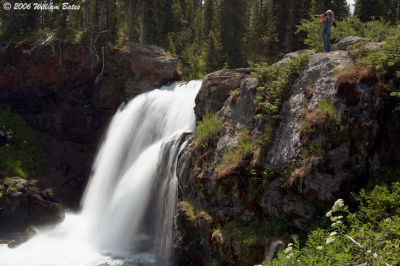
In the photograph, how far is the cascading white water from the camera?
11148 millimetres

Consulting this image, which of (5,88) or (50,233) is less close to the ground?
(5,88)

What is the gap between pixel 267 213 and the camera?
7.30 m

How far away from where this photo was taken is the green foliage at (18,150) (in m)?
19.3

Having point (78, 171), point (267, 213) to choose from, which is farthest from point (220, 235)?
point (78, 171)

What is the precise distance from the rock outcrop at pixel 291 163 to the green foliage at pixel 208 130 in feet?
0.56

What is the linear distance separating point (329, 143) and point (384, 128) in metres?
1.04

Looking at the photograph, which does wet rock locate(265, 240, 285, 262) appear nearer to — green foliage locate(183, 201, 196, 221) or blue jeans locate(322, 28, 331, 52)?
green foliage locate(183, 201, 196, 221)

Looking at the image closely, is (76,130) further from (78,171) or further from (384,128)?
(384,128)

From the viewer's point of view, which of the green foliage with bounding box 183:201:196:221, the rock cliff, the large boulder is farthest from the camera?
the rock cliff

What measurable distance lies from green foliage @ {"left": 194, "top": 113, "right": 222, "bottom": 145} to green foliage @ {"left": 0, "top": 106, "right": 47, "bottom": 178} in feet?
44.8

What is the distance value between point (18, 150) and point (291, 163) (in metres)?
19.5

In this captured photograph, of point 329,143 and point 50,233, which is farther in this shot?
point 50,233

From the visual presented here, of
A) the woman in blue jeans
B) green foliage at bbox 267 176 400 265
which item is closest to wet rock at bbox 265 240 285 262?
green foliage at bbox 267 176 400 265

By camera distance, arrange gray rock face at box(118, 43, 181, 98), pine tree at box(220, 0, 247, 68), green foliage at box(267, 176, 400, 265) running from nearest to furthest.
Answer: green foliage at box(267, 176, 400, 265) → gray rock face at box(118, 43, 181, 98) → pine tree at box(220, 0, 247, 68)
